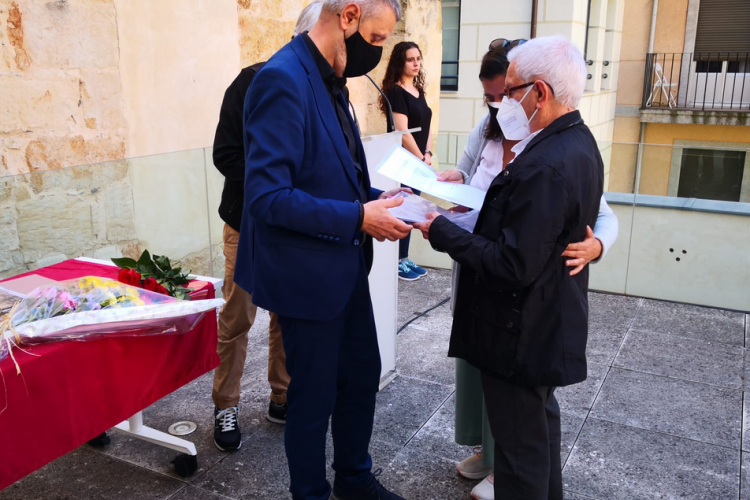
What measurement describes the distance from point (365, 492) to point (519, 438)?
2.29 feet

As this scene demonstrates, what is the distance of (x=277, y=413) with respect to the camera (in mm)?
3127

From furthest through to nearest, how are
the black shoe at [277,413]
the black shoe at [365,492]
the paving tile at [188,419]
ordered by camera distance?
1. the black shoe at [277,413]
2. the paving tile at [188,419]
3. the black shoe at [365,492]

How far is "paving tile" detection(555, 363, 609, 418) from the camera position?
333 cm

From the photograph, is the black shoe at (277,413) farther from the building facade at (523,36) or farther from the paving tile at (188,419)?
the building facade at (523,36)

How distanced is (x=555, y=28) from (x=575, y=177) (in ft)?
39.3

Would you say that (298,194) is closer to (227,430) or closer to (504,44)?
(504,44)

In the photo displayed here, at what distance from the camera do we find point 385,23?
2.02 metres

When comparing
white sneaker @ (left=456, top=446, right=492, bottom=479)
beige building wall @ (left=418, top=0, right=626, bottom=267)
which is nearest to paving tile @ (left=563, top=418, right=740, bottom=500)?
white sneaker @ (left=456, top=446, right=492, bottom=479)

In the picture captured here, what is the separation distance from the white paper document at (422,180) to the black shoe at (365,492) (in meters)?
1.14

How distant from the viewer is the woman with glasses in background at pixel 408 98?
17.4 feet

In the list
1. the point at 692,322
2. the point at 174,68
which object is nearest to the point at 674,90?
the point at 692,322

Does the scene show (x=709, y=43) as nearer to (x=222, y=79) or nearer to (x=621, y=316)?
(x=621, y=316)

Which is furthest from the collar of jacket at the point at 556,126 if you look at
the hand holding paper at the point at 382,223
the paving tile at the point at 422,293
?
the paving tile at the point at 422,293

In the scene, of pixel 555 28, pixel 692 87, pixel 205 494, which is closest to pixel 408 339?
pixel 205 494
